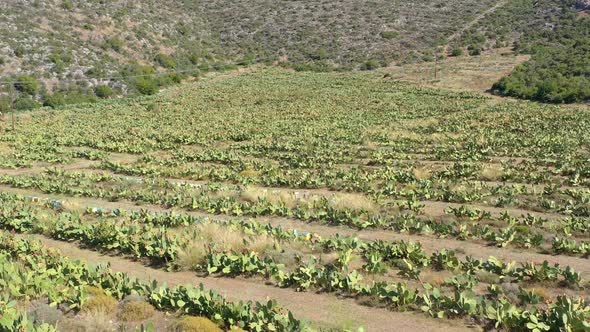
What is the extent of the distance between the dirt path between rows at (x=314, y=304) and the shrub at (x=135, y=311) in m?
1.53

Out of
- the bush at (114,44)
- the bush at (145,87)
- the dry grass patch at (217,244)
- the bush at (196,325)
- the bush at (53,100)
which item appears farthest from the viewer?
the bush at (114,44)

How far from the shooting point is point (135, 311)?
9.09m

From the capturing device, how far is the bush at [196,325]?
27.6ft

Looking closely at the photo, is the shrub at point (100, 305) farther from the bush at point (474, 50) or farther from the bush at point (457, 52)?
the bush at point (474, 50)

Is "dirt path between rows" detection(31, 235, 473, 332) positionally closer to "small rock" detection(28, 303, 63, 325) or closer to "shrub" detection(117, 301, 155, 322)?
"shrub" detection(117, 301, 155, 322)

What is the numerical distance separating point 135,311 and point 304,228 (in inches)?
265

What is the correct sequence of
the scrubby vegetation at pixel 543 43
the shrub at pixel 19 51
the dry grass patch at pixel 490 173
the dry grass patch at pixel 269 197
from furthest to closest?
the shrub at pixel 19 51, the scrubby vegetation at pixel 543 43, the dry grass patch at pixel 490 173, the dry grass patch at pixel 269 197

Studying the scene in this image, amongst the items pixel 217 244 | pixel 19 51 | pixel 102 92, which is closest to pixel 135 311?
pixel 217 244

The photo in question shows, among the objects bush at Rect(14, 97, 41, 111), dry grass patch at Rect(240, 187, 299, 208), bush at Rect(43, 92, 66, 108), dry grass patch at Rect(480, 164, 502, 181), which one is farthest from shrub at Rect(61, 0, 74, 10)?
dry grass patch at Rect(480, 164, 502, 181)

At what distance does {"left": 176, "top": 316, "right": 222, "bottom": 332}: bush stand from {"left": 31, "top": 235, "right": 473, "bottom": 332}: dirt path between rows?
126cm

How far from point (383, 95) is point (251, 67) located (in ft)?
112

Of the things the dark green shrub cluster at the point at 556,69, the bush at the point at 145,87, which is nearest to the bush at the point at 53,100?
the bush at the point at 145,87

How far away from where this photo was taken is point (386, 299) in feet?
31.7

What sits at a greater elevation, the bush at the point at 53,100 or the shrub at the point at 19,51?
the shrub at the point at 19,51
